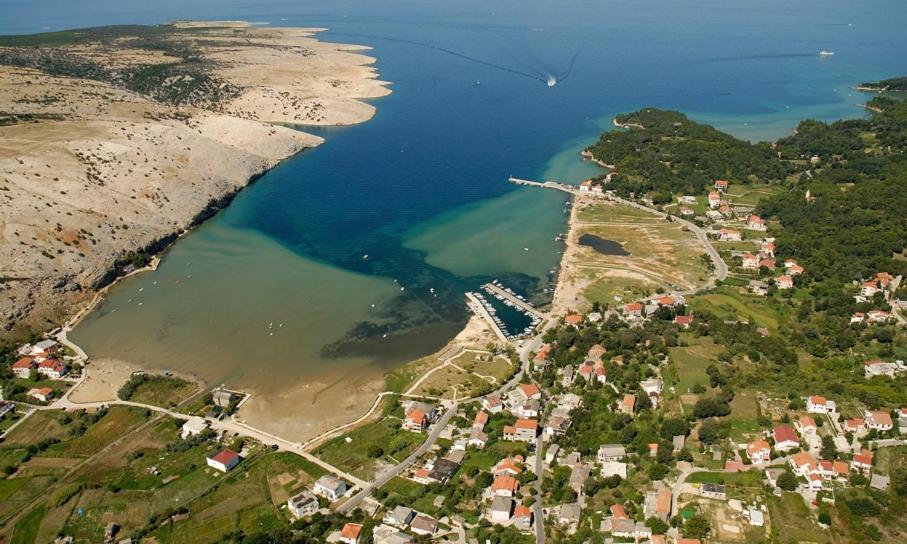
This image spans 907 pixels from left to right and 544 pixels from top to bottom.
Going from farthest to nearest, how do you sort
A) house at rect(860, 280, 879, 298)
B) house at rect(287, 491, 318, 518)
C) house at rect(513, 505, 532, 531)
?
house at rect(860, 280, 879, 298) < house at rect(287, 491, 318, 518) < house at rect(513, 505, 532, 531)

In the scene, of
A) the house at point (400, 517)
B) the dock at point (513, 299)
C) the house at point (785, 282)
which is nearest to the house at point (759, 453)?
the house at point (400, 517)

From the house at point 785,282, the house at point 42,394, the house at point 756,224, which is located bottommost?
the house at point 42,394

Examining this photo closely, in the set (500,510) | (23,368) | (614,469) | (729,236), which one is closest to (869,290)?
(729,236)

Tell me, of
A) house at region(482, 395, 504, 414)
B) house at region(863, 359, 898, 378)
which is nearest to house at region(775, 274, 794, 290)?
house at region(863, 359, 898, 378)

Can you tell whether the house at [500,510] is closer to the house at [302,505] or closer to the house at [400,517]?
the house at [400,517]

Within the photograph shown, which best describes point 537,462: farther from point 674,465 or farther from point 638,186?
point 638,186

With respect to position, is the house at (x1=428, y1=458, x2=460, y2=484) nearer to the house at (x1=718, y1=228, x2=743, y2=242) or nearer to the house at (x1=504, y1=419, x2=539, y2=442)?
the house at (x1=504, y1=419, x2=539, y2=442)
